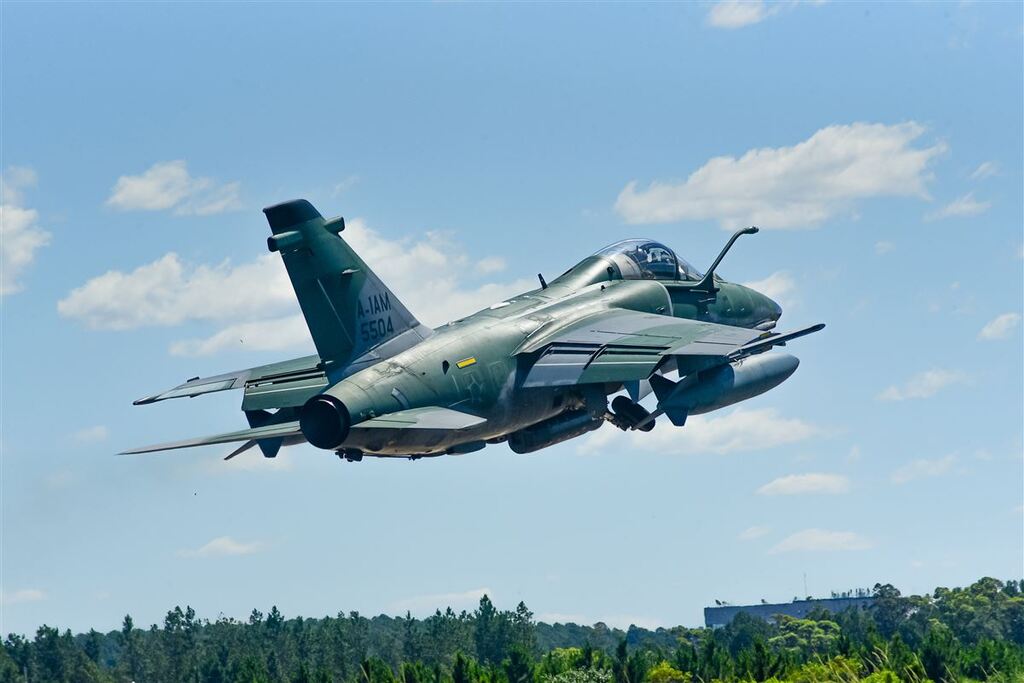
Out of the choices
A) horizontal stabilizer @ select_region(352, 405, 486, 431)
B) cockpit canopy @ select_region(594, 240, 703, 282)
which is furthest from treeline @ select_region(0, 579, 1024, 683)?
horizontal stabilizer @ select_region(352, 405, 486, 431)

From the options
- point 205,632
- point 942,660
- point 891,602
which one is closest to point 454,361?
point 942,660

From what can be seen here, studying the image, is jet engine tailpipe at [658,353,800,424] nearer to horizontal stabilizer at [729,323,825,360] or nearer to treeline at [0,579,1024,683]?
horizontal stabilizer at [729,323,825,360]

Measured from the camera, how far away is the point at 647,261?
41.5 m

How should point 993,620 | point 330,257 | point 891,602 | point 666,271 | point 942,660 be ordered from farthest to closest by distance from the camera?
point 891,602 → point 993,620 → point 942,660 → point 666,271 → point 330,257

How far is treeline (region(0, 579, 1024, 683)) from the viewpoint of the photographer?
8288 centimetres

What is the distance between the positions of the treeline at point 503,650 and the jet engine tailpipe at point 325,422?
1586 inches

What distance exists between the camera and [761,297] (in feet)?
144

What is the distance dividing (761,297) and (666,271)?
3.80 meters

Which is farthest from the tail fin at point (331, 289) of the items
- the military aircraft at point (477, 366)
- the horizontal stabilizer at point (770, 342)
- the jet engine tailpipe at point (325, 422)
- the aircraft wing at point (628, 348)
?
the horizontal stabilizer at point (770, 342)

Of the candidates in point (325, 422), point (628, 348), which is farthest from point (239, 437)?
point (628, 348)

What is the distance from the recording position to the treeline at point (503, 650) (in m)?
82.9

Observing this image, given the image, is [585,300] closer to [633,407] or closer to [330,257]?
[633,407]

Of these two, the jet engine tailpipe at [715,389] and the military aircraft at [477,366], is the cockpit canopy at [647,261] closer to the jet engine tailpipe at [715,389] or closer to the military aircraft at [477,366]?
the military aircraft at [477,366]

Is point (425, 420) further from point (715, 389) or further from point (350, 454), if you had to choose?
point (715, 389)
